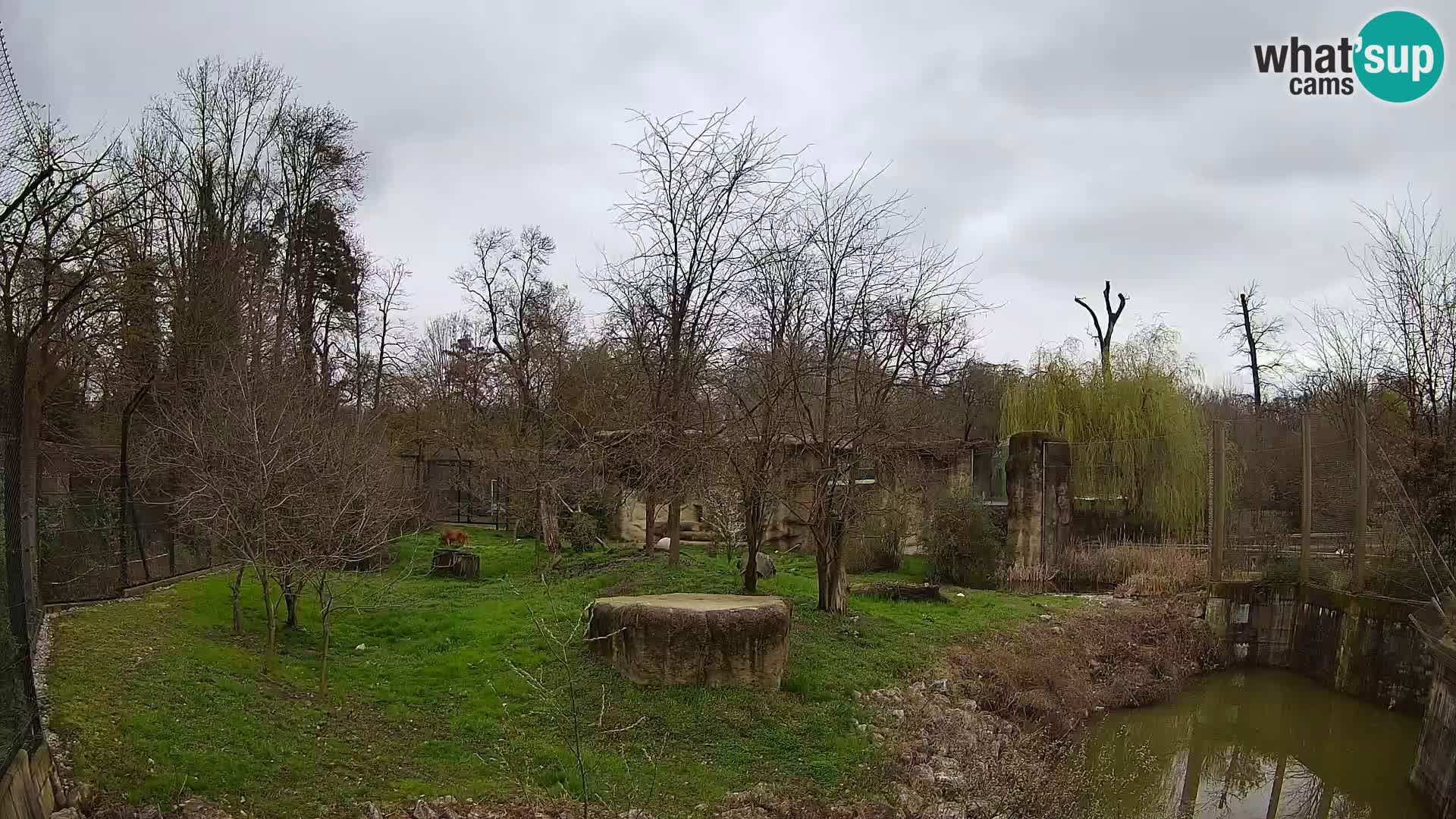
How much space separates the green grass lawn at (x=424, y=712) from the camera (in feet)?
22.5

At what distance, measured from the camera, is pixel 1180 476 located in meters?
19.9

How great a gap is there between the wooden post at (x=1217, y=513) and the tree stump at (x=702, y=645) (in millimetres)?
10024

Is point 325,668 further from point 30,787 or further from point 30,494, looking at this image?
point 30,787

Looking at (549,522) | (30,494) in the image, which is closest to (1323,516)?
(549,522)

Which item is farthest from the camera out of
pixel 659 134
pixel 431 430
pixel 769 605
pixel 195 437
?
pixel 431 430

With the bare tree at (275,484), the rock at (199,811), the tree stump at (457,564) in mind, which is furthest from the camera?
the tree stump at (457,564)

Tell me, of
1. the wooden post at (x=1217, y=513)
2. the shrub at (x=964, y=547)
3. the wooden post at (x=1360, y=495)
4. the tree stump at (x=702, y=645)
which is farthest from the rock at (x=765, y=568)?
the wooden post at (x=1360, y=495)

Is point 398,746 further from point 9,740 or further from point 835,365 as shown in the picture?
point 835,365

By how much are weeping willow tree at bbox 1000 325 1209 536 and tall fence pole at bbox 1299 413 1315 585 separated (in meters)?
4.66

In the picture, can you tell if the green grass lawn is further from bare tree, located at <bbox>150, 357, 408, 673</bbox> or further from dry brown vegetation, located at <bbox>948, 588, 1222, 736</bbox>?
bare tree, located at <bbox>150, 357, 408, 673</bbox>

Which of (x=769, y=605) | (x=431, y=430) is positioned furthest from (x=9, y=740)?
(x=431, y=430)

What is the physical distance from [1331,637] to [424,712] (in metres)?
12.8

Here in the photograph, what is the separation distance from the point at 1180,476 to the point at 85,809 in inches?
775

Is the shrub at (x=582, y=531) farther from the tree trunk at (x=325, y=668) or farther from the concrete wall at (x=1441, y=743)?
the concrete wall at (x=1441, y=743)
